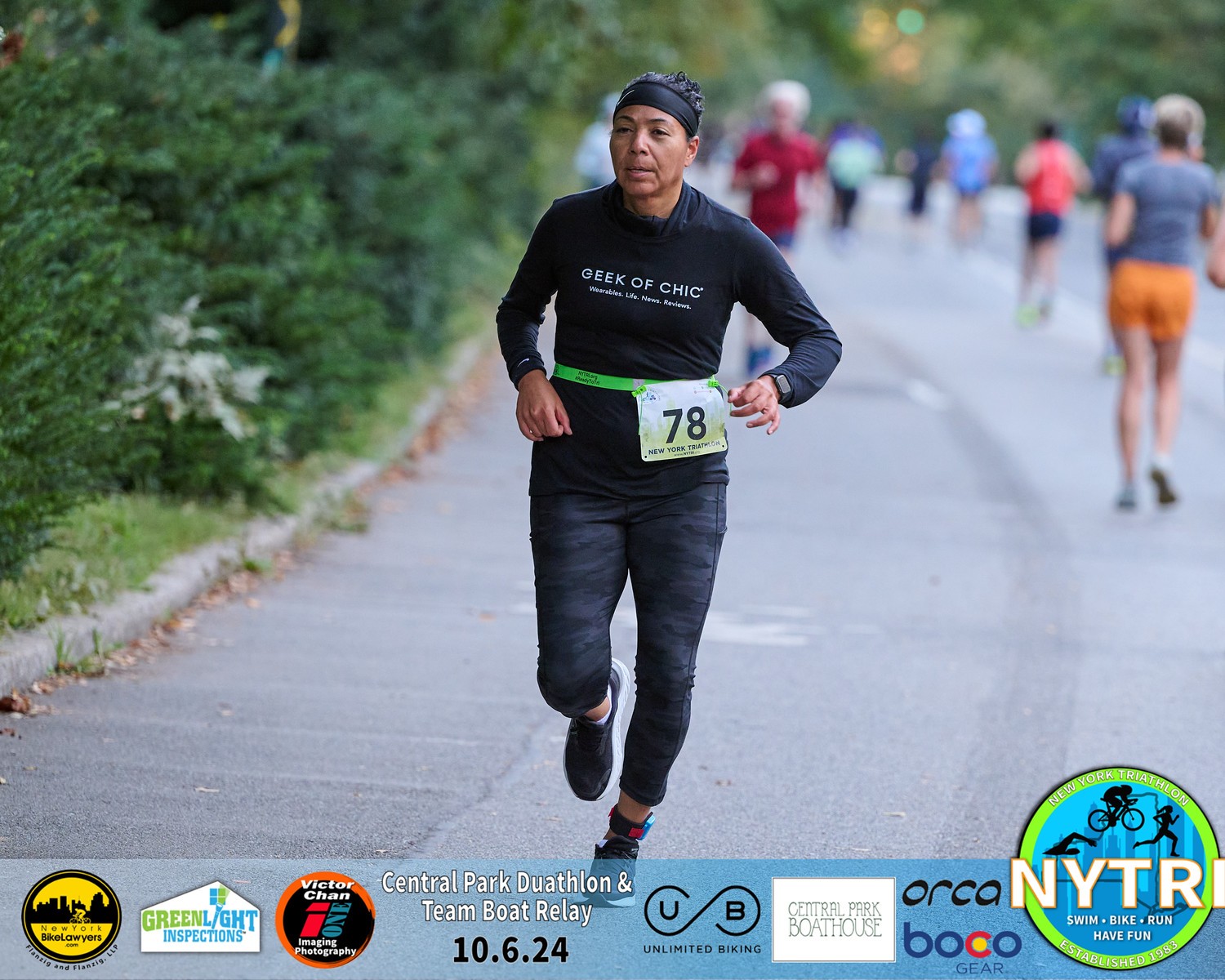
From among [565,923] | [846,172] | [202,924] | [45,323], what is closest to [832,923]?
[565,923]

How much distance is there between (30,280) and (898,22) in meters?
56.9

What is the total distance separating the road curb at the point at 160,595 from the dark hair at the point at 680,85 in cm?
301

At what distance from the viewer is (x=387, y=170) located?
43.0ft

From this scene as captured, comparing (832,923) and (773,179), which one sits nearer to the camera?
(832,923)

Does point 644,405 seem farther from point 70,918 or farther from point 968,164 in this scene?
point 968,164

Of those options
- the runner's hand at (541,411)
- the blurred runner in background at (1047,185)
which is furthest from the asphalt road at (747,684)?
the blurred runner in background at (1047,185)

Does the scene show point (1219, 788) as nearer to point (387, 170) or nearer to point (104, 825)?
point (104, 825)

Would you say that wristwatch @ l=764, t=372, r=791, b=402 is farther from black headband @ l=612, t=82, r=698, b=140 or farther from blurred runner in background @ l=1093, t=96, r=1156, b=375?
blurred runner in background @ l=1093, t=96, r=1156, b=375

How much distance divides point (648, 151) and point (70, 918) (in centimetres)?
223

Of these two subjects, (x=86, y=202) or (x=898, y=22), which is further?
(x=898, y=22)

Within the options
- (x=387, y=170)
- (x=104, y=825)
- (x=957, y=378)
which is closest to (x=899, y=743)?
(x=104, y=825)

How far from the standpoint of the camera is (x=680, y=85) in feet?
15.3

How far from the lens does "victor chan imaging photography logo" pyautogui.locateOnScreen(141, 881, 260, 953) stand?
4305mm

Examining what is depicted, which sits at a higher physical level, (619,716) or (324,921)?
(619,716)
